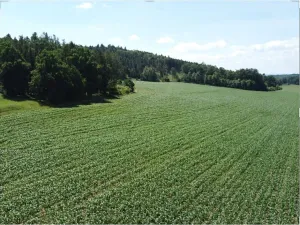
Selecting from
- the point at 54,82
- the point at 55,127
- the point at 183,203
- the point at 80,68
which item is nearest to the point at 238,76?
the point at 80,68

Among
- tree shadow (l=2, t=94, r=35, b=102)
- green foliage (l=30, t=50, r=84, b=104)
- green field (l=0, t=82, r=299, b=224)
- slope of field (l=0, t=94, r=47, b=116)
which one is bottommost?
green field (l=0, t=82, r=299, b=224)

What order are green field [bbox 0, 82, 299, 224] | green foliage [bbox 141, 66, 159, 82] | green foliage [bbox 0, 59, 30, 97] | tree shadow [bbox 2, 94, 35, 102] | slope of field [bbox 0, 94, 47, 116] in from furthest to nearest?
green foliage [bbox 141, 66, 159, 82] < green foliage [bbox 0, 59, 30, 97] < tree shadow [bbox 2, 94, 35, 102] < slope of field [bbox 0, 94, 47, 116] < green field [bbox 0, 82, 299, 224]

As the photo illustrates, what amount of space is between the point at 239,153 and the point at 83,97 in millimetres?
39847

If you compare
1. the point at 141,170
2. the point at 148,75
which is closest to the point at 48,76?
the point at 141,170

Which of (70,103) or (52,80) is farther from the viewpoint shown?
(70,103)

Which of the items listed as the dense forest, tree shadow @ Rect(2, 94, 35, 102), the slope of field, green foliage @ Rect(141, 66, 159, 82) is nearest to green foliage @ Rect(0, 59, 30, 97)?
the dense forest

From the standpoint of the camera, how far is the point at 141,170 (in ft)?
97.9

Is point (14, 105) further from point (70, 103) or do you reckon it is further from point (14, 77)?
point (70, 103)

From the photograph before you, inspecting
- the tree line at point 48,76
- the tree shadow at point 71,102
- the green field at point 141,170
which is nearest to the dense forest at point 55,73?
the tree line at point 48,76

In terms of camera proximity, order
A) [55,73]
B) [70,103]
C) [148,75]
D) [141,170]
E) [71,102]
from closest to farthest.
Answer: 1. [141,170]
2. [55,73]
3. [70,103]
4. [71,102]
5. [148,75]

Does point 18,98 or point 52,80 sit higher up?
point 52,80

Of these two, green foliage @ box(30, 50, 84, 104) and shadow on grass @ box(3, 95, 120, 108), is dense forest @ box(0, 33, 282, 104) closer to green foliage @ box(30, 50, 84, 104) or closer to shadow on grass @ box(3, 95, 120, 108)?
green foliage @ box(30, 50, 84, 104)

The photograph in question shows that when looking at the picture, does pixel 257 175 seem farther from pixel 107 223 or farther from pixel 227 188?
pixel 107 223

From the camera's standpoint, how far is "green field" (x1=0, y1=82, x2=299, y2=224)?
21.9 metres
